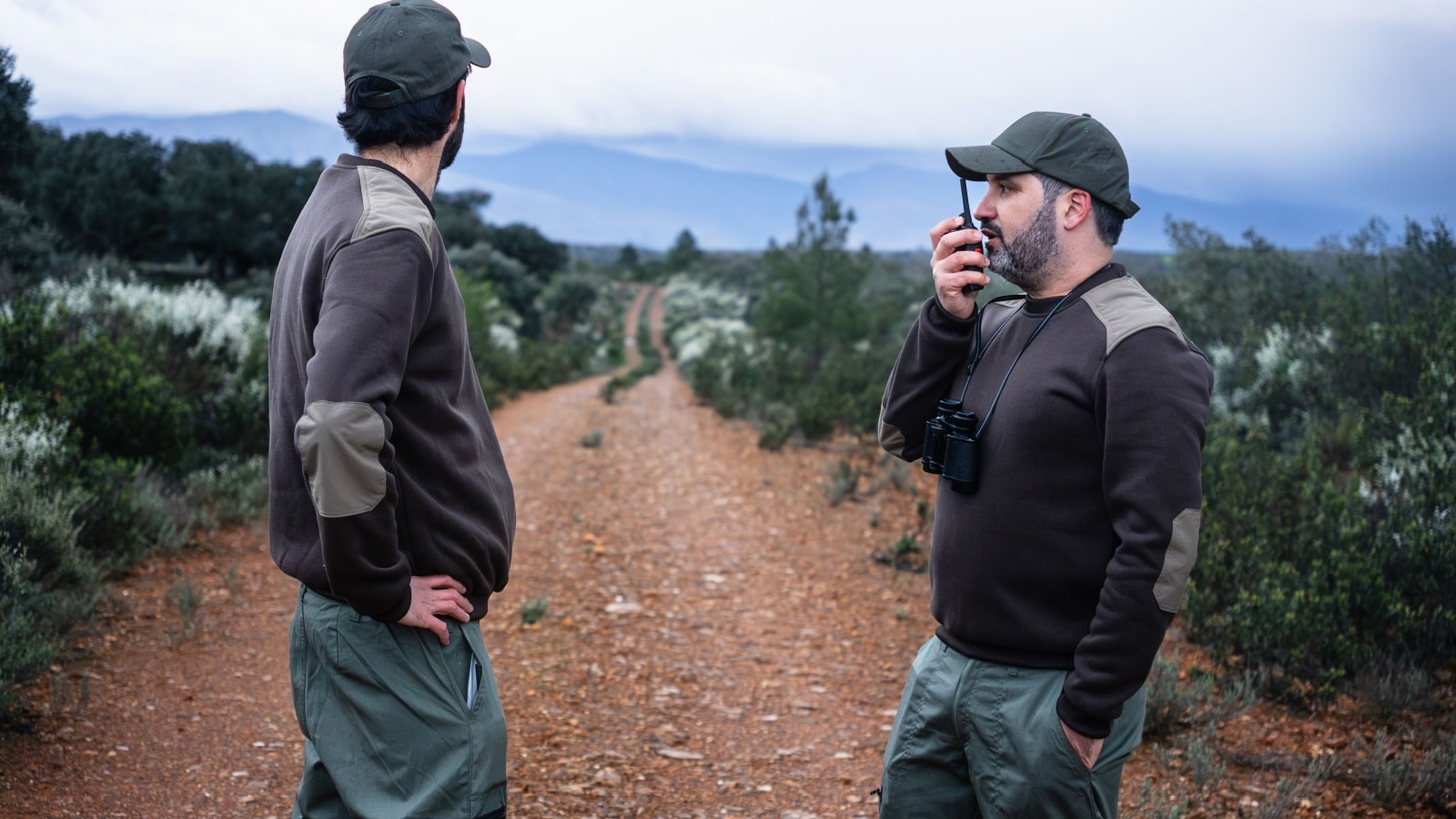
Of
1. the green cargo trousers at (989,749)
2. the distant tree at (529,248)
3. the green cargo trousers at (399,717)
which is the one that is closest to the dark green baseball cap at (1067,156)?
the green cargo trousers at (989,749)

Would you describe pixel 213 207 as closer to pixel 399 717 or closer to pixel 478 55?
pixel 478 55

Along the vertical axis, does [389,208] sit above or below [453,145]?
below

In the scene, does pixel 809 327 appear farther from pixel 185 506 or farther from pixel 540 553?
pixel 185 506

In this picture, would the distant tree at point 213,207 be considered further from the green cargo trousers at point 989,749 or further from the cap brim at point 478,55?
the green cargo trousers at point 989,749

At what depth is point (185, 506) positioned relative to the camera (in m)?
6.80

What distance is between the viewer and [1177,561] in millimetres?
2045

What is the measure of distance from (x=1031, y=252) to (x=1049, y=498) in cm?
58

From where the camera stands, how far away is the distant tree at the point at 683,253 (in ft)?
223

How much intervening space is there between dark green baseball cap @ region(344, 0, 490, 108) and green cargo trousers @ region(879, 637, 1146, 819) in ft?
5.63

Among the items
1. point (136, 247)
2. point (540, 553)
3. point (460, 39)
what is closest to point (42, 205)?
point (136, 247)

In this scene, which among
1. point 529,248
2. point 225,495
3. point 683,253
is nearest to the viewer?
point 225,495

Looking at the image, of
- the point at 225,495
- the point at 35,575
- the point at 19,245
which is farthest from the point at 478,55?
the point at 19,245

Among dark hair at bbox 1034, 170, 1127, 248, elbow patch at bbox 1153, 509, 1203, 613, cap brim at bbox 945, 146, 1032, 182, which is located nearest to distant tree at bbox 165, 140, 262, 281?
cap brim at bbox 945, 146, 1032, 182

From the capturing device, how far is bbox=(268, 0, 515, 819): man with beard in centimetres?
191
